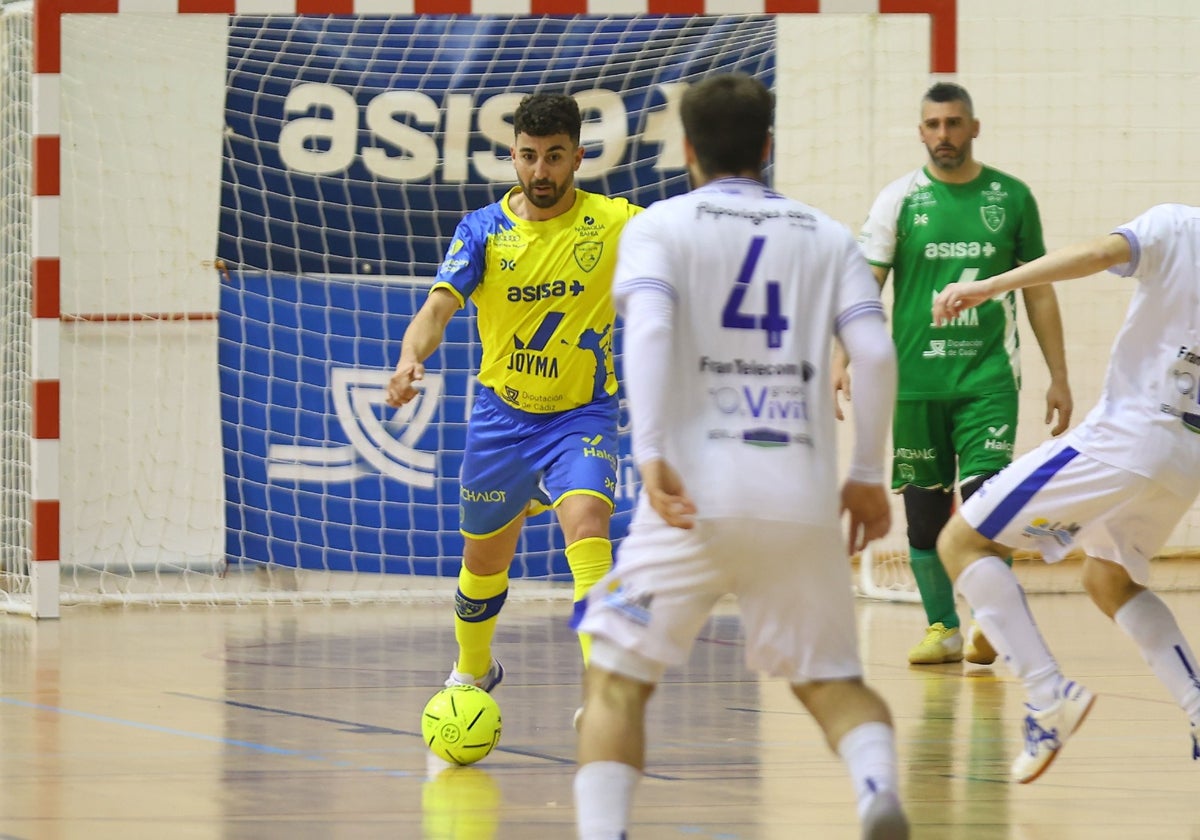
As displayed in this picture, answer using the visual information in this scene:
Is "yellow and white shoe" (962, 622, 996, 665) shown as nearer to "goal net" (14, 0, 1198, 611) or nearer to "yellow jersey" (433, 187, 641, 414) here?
"yellow jersey" (433, 187, 641, 414)

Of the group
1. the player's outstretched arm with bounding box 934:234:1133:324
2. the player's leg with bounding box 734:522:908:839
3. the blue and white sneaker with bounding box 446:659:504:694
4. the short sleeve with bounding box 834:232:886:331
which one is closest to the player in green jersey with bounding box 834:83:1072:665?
the blue and white sneaker with bounding box 446:659:504:694

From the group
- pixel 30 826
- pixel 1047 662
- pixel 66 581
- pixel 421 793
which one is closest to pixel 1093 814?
pixel 1047 662

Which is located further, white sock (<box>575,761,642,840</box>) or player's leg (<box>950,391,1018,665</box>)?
player's leg (<box>950,391,1018,665</box>)

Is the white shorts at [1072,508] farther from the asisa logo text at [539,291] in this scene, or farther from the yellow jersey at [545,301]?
the asisa logo text at [539,291]

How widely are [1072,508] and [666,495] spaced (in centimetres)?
180

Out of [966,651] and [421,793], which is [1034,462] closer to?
[421,793]

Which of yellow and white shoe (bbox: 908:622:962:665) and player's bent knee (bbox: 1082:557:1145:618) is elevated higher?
player's bent knee (bbox: 1082:557:1145:618)

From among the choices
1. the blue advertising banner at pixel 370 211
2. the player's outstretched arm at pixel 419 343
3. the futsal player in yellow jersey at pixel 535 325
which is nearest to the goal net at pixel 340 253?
the blue advertising banner at pixel 370 211

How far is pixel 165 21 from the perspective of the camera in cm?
1016

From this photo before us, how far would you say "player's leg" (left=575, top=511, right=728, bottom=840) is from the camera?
3.16 m

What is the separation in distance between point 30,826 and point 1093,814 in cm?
242

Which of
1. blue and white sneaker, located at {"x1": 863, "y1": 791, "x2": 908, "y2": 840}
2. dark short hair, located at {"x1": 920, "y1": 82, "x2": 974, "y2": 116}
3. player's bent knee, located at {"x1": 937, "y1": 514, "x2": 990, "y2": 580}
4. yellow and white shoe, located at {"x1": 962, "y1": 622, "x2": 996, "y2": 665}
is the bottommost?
yellow and white shoe, located at {"x1": 962, "y1": 622, "x2": 996, "y2": 665}

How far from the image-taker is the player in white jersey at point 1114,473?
14.7 ft

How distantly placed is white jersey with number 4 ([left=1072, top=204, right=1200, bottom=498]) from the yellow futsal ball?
1.70 m
